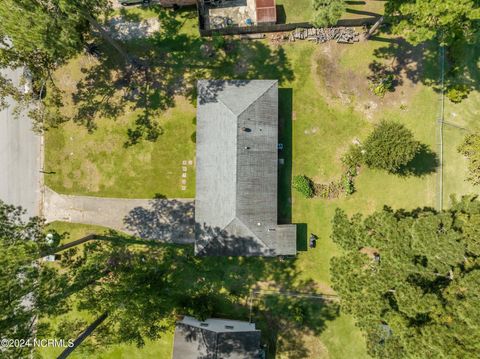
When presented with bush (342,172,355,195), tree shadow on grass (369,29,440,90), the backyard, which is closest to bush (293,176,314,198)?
the backyard

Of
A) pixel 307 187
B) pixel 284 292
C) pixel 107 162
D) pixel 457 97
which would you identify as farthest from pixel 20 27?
pixel 457 97

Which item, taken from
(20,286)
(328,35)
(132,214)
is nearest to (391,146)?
(328,35)

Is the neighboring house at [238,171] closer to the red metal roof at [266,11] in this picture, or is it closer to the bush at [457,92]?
the red metal roof at [266,11]

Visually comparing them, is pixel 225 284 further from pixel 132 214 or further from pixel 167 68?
pixel 167 68

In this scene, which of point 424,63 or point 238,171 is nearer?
point 238,171

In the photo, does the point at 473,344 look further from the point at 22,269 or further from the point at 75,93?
the point at 75,93
